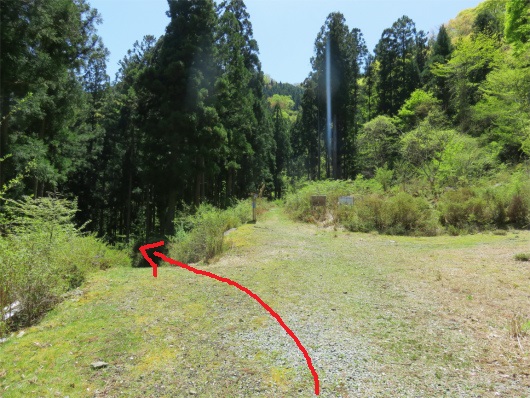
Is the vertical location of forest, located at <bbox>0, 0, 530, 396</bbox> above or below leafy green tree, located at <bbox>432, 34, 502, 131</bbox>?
below

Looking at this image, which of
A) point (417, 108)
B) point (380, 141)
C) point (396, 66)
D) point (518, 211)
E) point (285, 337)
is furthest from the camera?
point (396, 66)

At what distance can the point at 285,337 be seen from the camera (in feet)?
12.7

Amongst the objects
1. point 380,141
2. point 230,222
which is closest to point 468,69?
point 380,141

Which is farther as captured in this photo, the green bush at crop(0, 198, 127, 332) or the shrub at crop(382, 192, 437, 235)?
the shrub at crop(382, 192, 437, 235)

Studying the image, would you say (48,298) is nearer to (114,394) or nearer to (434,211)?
(114,394)

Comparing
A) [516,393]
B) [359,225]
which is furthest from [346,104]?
[516,393]

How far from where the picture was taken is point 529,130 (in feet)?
52.3

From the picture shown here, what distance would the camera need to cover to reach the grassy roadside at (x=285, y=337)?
298 cm

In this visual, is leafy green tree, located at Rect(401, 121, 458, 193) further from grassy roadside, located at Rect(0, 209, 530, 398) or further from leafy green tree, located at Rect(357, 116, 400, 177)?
grassy roadside, located at Rect(0, 209, 530, 398)

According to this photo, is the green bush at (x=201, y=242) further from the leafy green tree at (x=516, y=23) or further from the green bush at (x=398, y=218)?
the leafy green tree at (x=516, y=23)

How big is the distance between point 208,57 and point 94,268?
563 inches

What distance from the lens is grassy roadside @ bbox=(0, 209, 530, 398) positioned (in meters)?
2.98

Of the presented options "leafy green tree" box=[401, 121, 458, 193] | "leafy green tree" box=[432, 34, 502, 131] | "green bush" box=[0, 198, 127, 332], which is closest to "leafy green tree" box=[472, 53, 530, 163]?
"leafy green tree" box=[401, 121, 458, 193]

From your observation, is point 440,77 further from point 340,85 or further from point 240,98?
point 240,98
